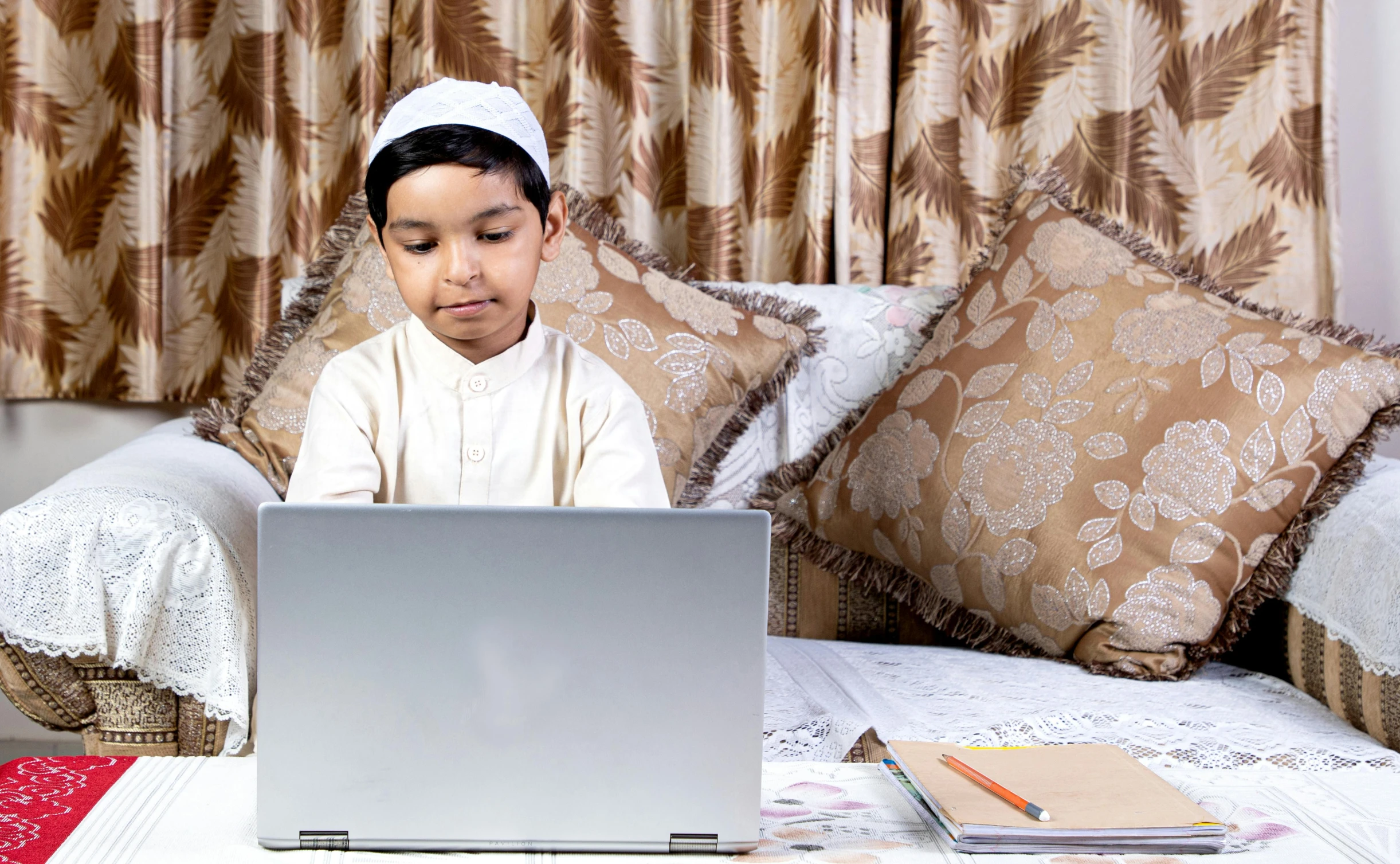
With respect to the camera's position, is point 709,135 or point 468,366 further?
point 709,135

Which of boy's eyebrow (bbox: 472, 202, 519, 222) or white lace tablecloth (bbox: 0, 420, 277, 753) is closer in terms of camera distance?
boy's eyebrow (bbox: 472, 202, 519, 222)

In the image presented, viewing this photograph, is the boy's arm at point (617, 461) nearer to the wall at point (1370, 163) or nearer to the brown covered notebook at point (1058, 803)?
the brown covered notebook at point (1058, 803)

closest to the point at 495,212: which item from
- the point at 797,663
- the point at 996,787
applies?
the point at 996,787

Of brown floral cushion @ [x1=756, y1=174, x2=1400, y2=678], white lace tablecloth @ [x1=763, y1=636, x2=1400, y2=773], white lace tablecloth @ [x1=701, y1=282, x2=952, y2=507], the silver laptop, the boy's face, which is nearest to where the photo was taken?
the silver laptop

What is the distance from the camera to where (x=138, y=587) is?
3.32 feet

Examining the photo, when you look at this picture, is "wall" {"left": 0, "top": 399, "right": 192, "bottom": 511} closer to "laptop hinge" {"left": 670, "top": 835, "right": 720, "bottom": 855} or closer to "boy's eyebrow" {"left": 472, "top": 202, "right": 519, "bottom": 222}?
"boy's eyebrow" {"left": 472, "top": 202, "right": 519, "bottom": 222}

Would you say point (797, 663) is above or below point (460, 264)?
below

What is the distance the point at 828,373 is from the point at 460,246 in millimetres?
888

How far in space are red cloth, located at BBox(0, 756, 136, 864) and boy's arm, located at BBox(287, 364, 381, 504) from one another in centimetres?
25

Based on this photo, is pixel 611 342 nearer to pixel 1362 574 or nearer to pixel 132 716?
pixel 132 716

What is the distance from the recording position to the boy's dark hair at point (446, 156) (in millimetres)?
856

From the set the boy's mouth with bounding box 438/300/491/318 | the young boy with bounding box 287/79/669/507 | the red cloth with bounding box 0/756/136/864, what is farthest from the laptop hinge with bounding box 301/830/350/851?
the boy's mouth with bounding box 438/300/491/318

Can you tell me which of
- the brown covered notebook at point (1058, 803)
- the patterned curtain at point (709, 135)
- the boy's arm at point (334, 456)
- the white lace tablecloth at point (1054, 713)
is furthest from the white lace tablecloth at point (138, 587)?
the patterned curtain at point (709, 135)

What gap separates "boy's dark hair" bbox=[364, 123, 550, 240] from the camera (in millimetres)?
856
